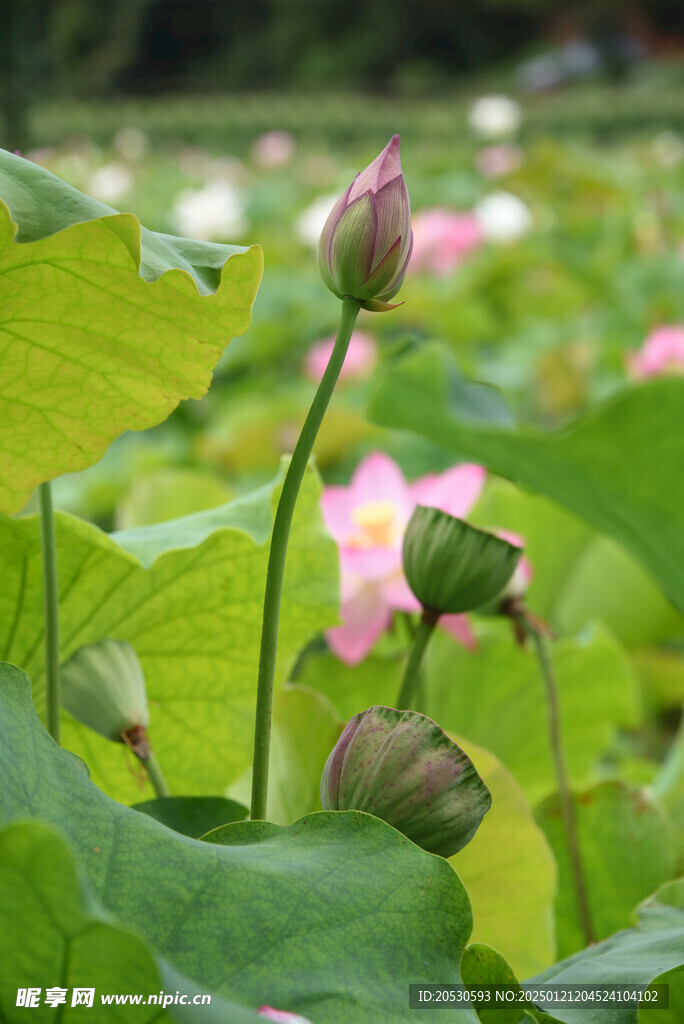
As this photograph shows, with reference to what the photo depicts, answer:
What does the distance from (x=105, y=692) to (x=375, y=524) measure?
27 centimetres

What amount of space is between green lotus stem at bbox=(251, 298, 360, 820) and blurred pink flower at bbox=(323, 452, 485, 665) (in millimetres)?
188

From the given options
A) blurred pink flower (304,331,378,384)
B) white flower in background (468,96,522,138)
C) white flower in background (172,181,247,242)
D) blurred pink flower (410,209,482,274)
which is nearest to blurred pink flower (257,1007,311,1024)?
blurred pink flower (304,331,378,384)

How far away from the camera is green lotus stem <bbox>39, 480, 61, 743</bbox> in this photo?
12.3 inches

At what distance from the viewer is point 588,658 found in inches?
25.6

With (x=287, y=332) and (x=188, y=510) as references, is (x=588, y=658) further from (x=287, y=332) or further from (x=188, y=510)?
(x=287, y=332)

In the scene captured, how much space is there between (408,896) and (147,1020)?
69 millimetres

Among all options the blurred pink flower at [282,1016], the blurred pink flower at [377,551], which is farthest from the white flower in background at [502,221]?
the blurred pink flower at [282,1016]

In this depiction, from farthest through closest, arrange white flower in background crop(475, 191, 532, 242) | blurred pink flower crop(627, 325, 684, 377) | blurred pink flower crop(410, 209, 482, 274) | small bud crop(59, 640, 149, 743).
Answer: white flower in background crop(475, 191, 532, 242), blurred pink flower crop(410, 209, 482, 274), blurred pink flower crop(627, 325, 684, 377), small bud crop(59, 640, 149, 743)

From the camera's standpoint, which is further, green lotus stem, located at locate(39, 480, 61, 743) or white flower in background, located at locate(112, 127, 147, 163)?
white flower in background, located at locate(112, 127, 147, 163)

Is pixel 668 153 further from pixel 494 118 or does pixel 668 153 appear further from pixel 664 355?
pixel 664 355

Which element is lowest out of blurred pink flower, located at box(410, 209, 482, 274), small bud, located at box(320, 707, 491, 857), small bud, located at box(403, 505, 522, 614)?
small bud, located at box(320, 707, 491, 857)

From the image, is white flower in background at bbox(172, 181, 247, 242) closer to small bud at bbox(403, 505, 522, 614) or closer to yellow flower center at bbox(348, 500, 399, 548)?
yellow flower center at bbox(348, 500, 399, 548)

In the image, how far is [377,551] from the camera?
54cm

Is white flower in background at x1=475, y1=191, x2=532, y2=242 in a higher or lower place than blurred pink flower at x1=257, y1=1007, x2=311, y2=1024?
higher
